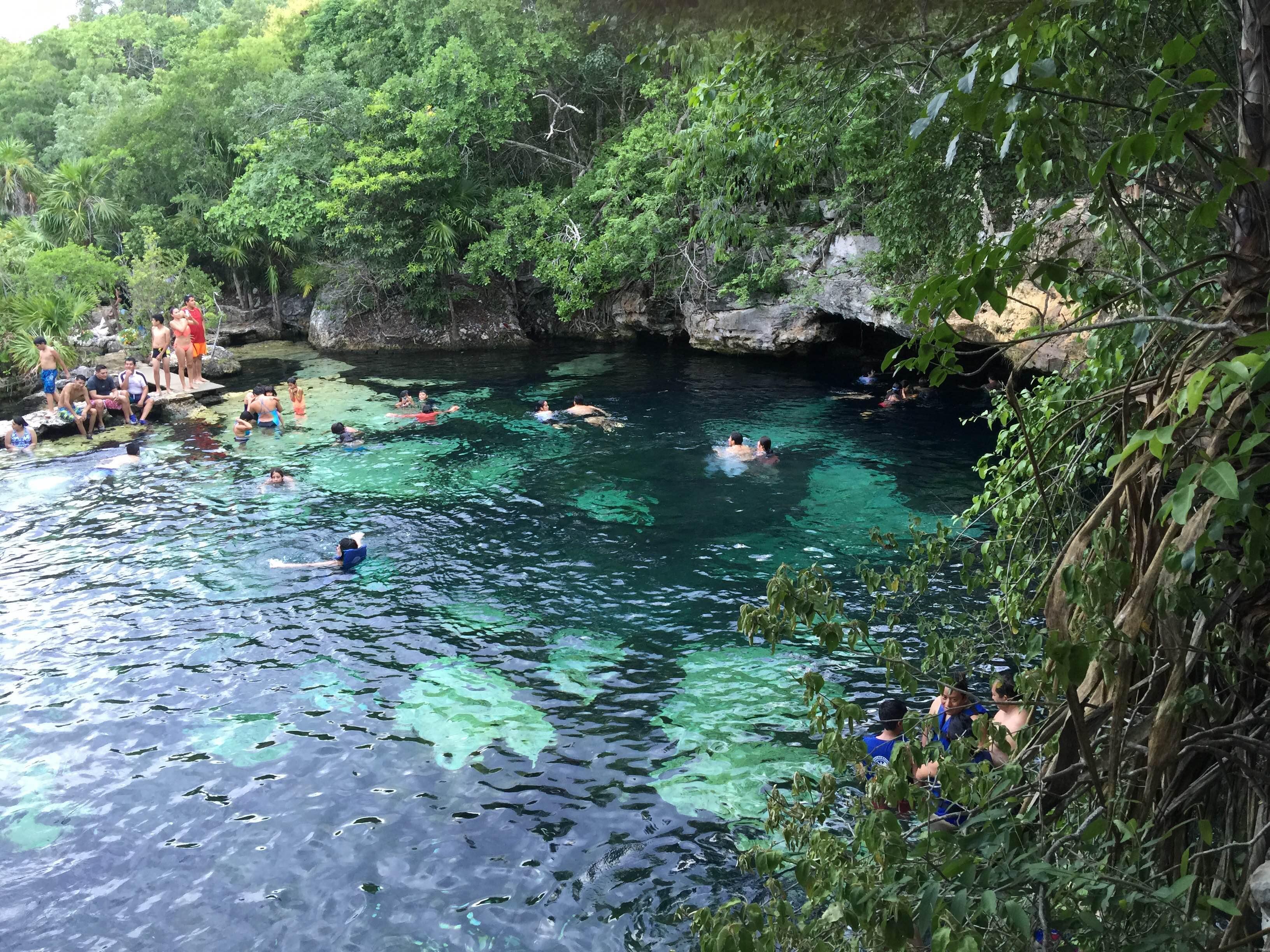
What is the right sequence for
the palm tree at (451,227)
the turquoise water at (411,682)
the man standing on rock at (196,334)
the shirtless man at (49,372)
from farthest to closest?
the palm tree at (451,227), the man standing on rock at (196,334), the shirtless man at (49,372), the turquoise water at (411,682)

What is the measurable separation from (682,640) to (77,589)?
Answer: 797cm

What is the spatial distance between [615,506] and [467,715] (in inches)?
242

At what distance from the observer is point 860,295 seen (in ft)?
65.1

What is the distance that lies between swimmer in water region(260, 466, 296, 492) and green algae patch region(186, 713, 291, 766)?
7224 mm

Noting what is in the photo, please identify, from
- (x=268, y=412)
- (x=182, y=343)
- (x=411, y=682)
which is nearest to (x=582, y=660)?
(x=411, y=682)

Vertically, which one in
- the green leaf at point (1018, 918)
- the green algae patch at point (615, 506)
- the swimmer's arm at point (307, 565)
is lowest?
the swimmer's arm at point (307, 565)

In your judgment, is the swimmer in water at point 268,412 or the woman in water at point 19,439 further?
the swimmer in water at point 268,412

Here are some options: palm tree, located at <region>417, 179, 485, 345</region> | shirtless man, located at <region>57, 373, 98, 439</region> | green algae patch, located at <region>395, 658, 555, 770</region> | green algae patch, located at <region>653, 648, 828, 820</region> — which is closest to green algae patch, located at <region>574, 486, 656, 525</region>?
green algae patch, located at <region>653, 648, 828, 820</region>

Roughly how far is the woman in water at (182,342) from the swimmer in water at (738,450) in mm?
13402

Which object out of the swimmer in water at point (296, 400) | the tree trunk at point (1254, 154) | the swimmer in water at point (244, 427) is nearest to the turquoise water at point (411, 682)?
the swimmer in water at point (244, 427)

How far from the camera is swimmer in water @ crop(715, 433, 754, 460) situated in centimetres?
1617

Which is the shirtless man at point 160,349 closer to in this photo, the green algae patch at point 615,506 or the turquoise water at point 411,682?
the turquoise water at point 411,682

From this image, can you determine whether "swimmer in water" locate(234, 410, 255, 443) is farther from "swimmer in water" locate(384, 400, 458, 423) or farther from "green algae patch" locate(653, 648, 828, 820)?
"green algae patch" locate(653, 648, 828, 820)

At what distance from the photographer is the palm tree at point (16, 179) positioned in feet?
101
